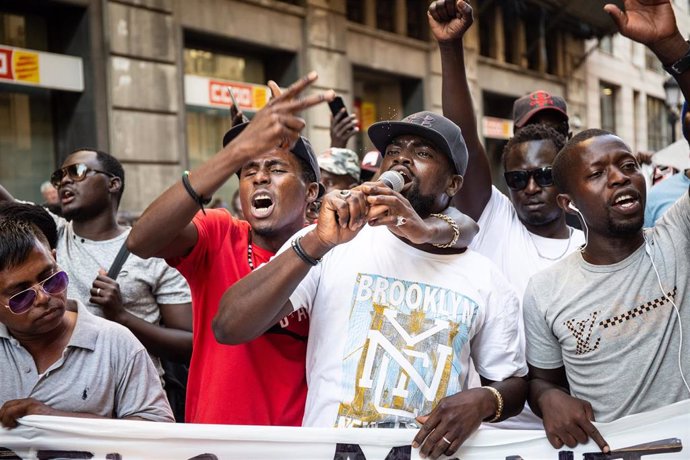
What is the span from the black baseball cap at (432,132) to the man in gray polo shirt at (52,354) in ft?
3.93

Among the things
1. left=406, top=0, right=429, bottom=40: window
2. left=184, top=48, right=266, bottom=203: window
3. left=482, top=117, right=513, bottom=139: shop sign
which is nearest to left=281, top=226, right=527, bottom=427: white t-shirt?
left=184, top=48, right=266, bottom=203: window

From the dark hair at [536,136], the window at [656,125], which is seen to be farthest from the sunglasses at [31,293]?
the window at [656,125]

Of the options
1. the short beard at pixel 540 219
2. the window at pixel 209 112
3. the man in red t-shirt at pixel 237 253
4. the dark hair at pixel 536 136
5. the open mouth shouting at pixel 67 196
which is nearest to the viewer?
the man in red t-shirt at pixel 237 253

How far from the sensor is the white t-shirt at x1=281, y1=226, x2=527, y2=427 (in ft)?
8.55

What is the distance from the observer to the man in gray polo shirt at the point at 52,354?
2635mm

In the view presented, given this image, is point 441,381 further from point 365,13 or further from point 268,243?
point 365,13

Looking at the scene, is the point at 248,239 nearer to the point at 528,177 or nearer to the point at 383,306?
the point at 383,306

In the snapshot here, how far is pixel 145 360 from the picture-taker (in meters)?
2.80

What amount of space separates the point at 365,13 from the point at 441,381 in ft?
42.8

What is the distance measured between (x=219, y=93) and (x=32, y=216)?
8.69 m

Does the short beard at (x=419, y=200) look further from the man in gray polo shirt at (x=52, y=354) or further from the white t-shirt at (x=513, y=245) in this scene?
the man in gray polo shirt at (x=52, y=354)

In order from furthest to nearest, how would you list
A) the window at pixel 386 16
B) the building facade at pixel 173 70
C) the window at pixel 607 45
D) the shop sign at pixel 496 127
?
the window at pixel 607 45, the shop sign at pixel 496 127, the window at pixel 386 16, the building facade at pixel 173 70

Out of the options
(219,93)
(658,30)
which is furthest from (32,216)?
(219,93)

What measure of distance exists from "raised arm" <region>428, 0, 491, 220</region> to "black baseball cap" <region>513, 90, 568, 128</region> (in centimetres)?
92
